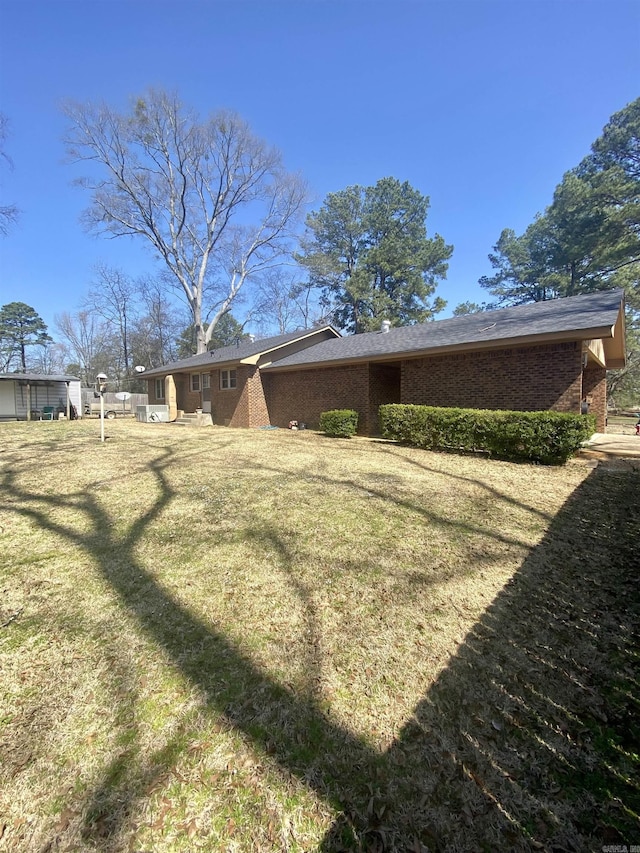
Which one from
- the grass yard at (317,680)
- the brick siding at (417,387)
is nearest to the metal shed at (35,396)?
the brick siding at (417,387)

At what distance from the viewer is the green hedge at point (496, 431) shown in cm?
703

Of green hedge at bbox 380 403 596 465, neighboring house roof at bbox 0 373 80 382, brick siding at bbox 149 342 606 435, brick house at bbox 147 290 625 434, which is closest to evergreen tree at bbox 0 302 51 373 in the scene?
neighboring house roof at bbox 0 373 80 382

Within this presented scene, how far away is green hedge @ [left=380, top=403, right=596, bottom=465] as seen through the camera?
277 inches

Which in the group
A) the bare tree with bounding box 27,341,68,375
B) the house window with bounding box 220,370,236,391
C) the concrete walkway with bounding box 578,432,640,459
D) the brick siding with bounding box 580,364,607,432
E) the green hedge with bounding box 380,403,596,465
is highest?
the bare tree with bounding box 27,341,68,375

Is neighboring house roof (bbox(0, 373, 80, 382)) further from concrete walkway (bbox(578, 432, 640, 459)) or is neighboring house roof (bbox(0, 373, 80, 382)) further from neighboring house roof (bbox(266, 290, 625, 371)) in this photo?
concrete walkway (bbox(578, 432, 640, 459))

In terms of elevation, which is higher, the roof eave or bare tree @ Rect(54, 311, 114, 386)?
bare tree @ Rect(54, 311, 114, 386)

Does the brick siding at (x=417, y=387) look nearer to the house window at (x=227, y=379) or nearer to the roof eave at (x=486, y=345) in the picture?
the house window at (x=227, y=379)

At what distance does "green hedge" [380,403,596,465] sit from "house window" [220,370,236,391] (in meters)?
9.20

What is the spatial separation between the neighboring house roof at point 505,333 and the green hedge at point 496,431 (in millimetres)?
1872

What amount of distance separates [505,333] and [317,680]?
898 centimetres

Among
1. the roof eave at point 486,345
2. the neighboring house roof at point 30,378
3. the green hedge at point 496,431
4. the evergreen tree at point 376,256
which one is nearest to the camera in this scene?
the green hedge at point 496,431

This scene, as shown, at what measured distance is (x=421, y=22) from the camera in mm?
8922

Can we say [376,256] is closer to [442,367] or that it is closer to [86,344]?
[442,367]

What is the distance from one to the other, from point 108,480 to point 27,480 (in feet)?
4.30
